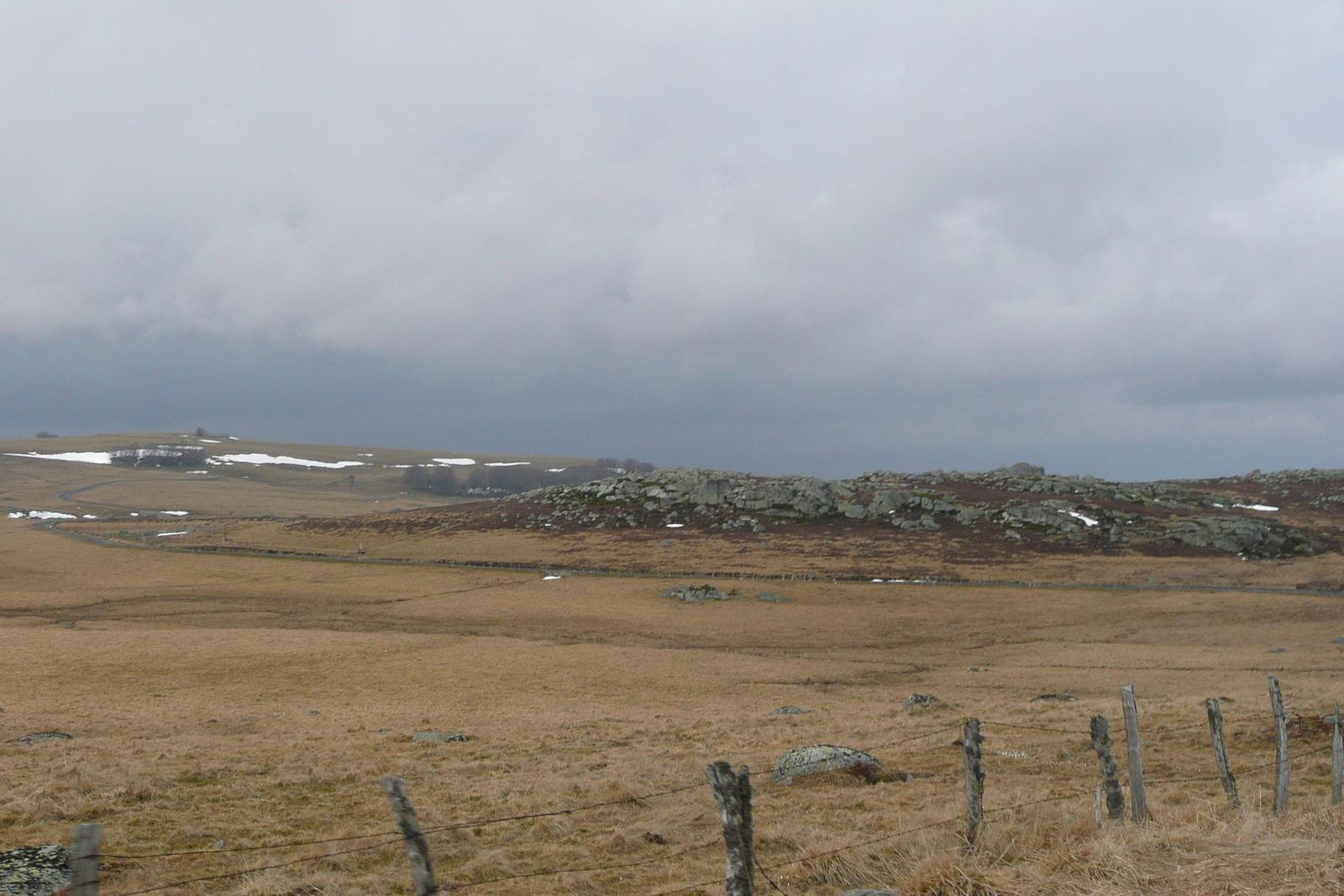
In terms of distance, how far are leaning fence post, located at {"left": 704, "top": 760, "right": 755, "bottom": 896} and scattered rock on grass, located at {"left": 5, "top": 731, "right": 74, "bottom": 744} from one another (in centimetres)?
2336

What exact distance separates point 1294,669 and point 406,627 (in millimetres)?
50501

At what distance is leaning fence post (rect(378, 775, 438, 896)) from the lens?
783cm

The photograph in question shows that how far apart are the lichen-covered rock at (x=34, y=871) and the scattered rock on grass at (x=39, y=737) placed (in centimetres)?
1402

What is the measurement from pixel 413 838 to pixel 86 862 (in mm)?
2658

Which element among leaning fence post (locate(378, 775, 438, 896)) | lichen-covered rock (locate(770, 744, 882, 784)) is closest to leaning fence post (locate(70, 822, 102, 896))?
leaning fence post (locate(378, 775, 438, 896))

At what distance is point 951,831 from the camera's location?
11.4 metres

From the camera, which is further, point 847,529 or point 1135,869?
point 847,529

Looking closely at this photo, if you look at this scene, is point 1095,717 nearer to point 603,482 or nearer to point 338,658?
point 338,658

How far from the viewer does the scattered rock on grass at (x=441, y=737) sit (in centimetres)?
2412

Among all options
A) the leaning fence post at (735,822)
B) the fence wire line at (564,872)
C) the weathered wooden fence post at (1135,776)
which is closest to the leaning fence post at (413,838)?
the leaning fence post at (735,822)

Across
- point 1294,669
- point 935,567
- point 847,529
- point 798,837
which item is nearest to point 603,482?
point 847,529

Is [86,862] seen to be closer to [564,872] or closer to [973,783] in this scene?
[564,872]

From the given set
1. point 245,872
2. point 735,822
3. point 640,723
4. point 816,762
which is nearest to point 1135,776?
point 735,822

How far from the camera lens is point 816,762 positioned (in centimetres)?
1794
